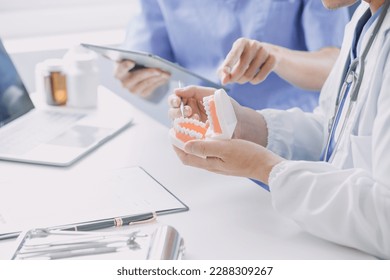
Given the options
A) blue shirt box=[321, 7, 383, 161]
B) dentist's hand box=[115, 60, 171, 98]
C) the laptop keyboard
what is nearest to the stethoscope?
blue shirt box=[321, 7, 383, 161]

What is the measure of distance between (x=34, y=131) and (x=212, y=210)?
1.82 ft

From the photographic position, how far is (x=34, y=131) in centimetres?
145

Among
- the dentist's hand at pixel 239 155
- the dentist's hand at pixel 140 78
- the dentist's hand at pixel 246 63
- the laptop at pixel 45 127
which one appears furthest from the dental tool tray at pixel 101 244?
the dentist's hand at pixel 140 78

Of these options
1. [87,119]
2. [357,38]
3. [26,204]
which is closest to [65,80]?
[87,119]

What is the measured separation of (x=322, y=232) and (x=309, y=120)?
0.51m

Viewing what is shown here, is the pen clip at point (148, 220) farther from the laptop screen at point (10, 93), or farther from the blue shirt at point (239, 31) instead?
the blue shirt at point (239, 31)

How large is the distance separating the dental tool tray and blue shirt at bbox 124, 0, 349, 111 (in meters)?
0.94

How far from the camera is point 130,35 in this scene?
197 centimetres

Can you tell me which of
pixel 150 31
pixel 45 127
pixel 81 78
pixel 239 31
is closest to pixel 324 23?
pixel 239 31

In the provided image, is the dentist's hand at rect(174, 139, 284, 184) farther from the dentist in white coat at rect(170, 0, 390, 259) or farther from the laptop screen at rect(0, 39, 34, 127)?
the laptop screen at rect(0, 39, 34, 127)

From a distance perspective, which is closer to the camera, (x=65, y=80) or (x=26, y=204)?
(x=26, y=204)

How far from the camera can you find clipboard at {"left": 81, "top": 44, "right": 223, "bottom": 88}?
56.1 inches

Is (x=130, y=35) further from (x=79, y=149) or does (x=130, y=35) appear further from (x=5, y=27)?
(x=79, y=149)

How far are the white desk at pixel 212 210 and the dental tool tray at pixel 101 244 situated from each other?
0.04 metres
